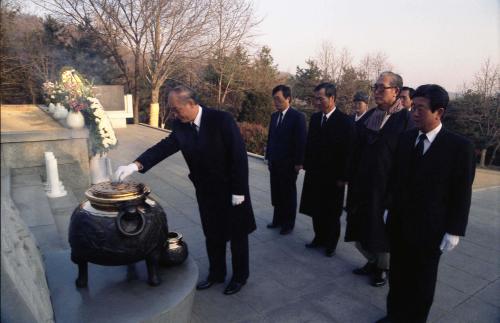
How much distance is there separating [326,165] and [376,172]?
2.63 ft

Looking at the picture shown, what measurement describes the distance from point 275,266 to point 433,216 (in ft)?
6.11

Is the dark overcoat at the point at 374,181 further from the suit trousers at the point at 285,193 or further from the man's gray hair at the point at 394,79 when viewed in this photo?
the suit trousers at the point at 285,193

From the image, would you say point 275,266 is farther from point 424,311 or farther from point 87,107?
point 87,107

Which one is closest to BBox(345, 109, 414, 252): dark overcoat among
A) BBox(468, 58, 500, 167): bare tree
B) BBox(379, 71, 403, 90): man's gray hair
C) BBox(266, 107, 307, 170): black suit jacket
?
BBox(379, 71, 403, 90): man's gray hair

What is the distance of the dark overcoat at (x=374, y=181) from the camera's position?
3.18m

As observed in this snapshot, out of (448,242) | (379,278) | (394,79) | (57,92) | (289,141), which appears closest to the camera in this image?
(448,242)

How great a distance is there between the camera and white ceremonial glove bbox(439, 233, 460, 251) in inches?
91.1

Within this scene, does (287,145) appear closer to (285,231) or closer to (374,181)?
(285,231)

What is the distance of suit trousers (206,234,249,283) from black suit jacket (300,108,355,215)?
4.20ft

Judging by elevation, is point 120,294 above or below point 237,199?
below

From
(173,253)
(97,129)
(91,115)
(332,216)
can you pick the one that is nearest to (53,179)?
(97,129)

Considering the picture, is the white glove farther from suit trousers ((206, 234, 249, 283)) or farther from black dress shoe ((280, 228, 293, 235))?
black dress shoe ((280, 228, 293, 235))

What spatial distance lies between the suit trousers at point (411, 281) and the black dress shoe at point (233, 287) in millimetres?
1314

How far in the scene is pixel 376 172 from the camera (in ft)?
10.6
